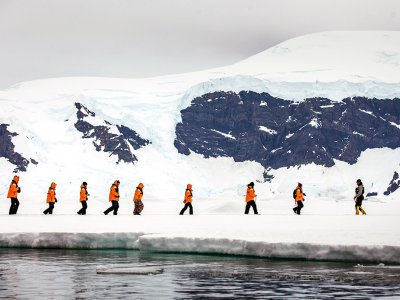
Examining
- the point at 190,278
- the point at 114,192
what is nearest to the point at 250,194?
the point at 114,192

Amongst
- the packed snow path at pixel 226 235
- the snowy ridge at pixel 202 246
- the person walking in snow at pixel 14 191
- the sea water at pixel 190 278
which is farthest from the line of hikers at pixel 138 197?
the sea water at pixel 190 278

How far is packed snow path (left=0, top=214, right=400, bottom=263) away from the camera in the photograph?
23.5 metres

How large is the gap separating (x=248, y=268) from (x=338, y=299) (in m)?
5.94

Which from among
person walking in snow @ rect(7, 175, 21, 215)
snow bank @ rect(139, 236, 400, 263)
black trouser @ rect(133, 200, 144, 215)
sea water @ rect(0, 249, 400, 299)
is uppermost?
person walking in snow @ rect(7, 175, 21, 215)

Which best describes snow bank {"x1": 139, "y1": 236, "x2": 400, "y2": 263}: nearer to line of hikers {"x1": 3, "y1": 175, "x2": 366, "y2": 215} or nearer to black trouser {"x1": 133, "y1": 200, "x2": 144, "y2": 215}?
line of hikers {"x1": 3, "y1": 175, "x2": 366, "y2": 215}

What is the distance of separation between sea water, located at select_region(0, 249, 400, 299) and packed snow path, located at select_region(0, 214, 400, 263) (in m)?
0.49

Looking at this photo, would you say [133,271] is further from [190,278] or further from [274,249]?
[274,249]

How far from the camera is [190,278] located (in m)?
19.4

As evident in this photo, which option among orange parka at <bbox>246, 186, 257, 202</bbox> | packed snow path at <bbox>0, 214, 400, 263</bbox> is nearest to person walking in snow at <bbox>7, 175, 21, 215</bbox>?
packed snow path at <bbox>0, 214, 400, 263</bbox>

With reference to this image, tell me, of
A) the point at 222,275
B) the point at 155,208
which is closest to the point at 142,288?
the point at 222,275

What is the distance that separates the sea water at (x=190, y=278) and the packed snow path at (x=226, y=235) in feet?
1.61

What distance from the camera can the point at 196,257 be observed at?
25.2 m

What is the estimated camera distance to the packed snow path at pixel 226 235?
76.9 ft

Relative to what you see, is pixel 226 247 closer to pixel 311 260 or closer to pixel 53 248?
pixel 311 260
